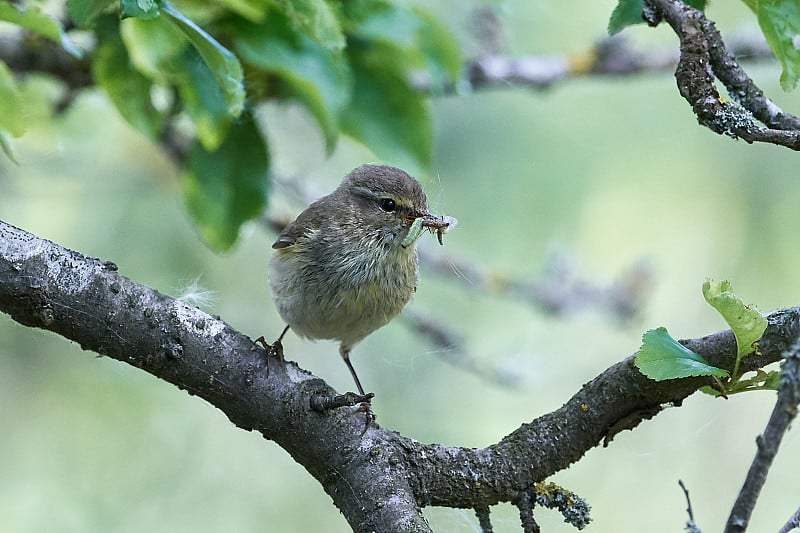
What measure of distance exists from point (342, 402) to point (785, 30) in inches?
56.4

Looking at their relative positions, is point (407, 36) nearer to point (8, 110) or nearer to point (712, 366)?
point (8, 110)

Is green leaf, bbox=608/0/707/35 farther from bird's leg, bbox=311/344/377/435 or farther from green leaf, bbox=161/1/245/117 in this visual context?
bird's leg, bbox=311/344/377/435

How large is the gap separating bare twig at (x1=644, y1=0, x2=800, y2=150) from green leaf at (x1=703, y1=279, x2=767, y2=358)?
0.34 metres

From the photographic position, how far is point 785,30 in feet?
6.66

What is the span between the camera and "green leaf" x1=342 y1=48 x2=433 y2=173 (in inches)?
137

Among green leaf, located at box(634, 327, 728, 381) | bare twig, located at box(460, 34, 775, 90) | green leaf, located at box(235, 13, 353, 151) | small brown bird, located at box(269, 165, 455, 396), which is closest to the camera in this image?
green leaf, located at box(634, 327, 728, 381)

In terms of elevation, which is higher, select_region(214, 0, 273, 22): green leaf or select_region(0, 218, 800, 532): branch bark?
select_region(214, 0, 273, 22): green leaf

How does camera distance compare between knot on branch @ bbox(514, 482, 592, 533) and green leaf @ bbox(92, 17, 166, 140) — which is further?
green leaf @ bbox(92, 17, 166, 140)

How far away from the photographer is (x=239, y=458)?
5938mm

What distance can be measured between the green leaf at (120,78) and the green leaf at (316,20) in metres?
1.06

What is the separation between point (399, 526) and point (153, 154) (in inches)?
158

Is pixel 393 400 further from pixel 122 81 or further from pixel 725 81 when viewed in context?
pixel 725 81

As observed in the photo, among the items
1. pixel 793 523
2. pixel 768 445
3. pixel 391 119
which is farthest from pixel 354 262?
pixel 768 445

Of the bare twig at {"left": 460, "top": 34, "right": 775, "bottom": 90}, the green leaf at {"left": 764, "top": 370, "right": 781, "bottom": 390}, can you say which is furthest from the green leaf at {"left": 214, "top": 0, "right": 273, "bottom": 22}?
the green leaf at {"left": 764, "top": 370, "right": 781, "bottom": 390}
